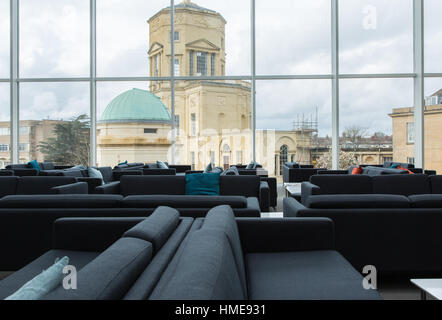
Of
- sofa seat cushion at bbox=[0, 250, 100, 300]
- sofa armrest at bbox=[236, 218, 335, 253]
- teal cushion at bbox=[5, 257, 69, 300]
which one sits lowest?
sofa seat cushion at bbox=[0, 250, 100, 300]

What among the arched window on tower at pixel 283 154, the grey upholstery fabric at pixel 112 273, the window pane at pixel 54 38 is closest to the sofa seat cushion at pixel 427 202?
the grey upholstery fabric at pixel 112 273

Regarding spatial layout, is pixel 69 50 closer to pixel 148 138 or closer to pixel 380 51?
pixel 148 138

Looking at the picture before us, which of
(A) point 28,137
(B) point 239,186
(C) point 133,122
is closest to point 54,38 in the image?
(A) point 28,137

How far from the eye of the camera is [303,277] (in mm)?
1580

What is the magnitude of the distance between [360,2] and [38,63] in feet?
29.3

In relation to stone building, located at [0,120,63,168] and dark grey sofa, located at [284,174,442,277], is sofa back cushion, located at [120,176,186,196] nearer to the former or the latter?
dark grey sofa, located at [284,174,442,277]

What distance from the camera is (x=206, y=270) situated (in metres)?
0.85

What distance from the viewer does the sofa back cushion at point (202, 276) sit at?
0.75 metres

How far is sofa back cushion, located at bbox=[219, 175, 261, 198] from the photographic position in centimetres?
406

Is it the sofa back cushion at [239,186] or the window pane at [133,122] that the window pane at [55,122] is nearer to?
the window pane at [133,122]

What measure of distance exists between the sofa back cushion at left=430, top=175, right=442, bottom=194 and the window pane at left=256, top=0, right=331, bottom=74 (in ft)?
17.7

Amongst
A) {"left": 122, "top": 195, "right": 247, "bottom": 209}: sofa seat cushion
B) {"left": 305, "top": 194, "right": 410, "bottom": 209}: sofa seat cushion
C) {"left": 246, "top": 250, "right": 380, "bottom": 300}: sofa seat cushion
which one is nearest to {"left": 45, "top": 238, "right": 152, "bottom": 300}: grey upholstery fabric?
{"left": 246, "top": 250, "right": 380, "bottom": 300}: sofa seat cushion

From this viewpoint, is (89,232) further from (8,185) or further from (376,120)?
(376,120)

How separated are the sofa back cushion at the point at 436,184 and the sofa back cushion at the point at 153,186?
3149mm
